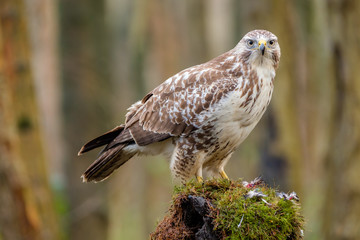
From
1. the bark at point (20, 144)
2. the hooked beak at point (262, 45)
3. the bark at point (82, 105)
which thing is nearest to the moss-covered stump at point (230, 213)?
the hooked beak at point (262, 45)

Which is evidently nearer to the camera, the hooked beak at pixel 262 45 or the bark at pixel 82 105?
the hooked beak at pixel 262 45

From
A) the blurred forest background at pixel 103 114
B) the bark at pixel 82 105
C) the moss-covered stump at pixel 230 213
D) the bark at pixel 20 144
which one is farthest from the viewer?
the bark at pixel 82 105

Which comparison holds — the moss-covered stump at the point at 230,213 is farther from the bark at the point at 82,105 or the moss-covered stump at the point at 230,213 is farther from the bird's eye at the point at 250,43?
the bark at the point at 82,105

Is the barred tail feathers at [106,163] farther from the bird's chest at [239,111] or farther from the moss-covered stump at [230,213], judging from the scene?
the moss-covered stump at [230,213]

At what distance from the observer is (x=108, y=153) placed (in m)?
5.83

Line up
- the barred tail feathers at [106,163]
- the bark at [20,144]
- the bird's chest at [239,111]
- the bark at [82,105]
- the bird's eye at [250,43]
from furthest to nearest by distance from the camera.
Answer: the bark at [82,105] → the bark at [20,144] → the barred tail feathers at [106,163] → the bird's eye at [250,43] → the bird's chest at [239,111]

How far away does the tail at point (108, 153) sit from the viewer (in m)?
5.80

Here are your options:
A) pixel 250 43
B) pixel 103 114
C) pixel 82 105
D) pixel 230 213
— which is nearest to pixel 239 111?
pixel 250 43

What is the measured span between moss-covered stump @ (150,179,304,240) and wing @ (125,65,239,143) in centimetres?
117

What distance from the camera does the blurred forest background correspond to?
7.78m

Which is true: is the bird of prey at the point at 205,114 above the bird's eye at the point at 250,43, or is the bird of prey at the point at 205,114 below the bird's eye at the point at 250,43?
below

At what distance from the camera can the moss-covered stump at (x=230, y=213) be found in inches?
154

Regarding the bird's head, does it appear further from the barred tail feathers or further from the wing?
the barred tail feathers

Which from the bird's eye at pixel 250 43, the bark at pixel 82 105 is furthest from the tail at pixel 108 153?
the bark at pixel 82 105
